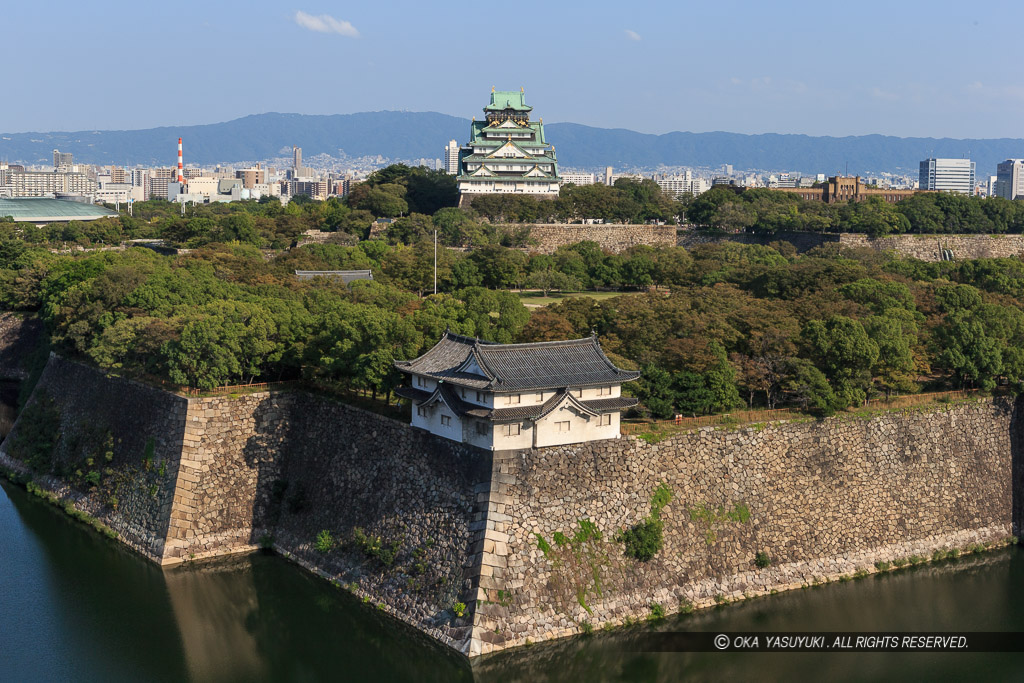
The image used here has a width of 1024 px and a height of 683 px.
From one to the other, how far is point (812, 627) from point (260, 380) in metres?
11.8

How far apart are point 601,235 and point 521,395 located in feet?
90.8

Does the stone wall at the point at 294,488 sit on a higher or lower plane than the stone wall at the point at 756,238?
lower

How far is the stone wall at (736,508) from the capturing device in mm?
16906

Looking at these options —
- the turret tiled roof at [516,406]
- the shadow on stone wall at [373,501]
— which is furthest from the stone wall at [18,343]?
the turret tiled roof at [516,406]

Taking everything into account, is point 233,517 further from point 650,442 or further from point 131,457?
point 650,442

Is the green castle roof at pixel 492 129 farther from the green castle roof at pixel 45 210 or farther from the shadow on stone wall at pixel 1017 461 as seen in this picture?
the shadow on stone wall at pixel 1017 461

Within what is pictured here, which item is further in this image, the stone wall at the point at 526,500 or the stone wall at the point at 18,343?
the stone wall at the point at 18,343

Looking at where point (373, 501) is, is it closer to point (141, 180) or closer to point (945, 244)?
point (945, 244)

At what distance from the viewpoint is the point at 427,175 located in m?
52.9

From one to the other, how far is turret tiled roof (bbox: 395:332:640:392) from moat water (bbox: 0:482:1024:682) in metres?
3.86

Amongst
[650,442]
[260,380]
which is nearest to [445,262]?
[260,380]

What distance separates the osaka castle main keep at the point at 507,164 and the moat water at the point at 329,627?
2904 centimetres

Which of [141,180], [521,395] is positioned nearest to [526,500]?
[521,395]

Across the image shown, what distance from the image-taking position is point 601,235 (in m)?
44.3
